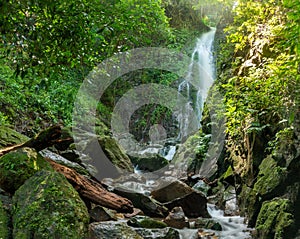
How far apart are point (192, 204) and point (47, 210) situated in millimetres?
4124

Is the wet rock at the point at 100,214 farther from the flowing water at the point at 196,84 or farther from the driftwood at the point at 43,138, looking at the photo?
the flowing water at the point at 196,84

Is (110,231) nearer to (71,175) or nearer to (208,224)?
(71,175)

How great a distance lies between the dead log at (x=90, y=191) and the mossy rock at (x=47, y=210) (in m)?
0.79

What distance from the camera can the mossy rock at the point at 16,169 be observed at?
401 cm

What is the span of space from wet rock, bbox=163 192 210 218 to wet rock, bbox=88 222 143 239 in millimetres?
2926

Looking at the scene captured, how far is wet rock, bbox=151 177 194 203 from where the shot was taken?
689 centimetres

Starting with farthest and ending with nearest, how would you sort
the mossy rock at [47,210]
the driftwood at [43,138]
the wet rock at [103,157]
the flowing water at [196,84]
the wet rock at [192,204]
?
the flowing water at [196,84]
the wet rock at [103,157]
the wet rock at [192,204]
the driftwood at [43,138]
the mossy rock at [47,210]

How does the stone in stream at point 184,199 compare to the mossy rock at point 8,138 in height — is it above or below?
below

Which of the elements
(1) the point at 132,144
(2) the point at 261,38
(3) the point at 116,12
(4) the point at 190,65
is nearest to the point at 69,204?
(3) the point at 116,12

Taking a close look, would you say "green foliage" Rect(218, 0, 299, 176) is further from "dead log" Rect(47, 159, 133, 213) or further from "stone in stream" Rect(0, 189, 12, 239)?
"stone in stream" Rect(0, 189, 12, 239)

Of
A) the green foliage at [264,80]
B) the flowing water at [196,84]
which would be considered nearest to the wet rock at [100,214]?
the green foliage at [264,80]

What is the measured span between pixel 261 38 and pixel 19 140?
5.81 meters

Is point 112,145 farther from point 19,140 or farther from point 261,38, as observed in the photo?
point 261,38

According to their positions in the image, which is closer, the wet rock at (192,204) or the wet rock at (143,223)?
the wet rock at (143,223)
